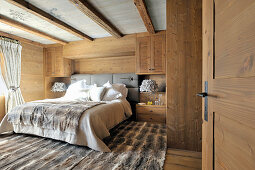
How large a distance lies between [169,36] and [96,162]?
6.87ft

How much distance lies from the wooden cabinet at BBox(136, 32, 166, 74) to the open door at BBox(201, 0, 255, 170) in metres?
2.67

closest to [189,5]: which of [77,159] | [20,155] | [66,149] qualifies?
[77,159]

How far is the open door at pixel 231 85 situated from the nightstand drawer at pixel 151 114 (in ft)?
8.67

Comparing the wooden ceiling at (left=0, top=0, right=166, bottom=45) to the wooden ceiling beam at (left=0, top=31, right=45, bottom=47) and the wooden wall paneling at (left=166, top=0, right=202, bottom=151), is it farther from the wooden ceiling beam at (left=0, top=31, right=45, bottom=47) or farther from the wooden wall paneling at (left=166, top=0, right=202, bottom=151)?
the wooden wall paneling at (left=166, top=0, right=202, bottom=151)

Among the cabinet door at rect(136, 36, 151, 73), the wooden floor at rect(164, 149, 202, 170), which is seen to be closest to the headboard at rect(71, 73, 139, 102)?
the cabinet door at rect(136, 36, 151, 73)

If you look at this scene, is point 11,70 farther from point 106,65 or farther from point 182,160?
point 182,160

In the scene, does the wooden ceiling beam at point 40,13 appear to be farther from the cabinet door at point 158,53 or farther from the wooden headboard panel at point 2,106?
the wooden headboard panel at point 2,106

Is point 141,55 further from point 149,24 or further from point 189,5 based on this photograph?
point 189,5

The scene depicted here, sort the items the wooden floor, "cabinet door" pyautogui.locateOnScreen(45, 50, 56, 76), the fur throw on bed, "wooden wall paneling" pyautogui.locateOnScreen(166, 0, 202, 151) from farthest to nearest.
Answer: "cabinet door" pyautogui.locateOnScreen(45, 50, 56, 76) < the fur throw on bed < "wooden wall paneling" pyautogui.locateOnScreen(166, 0, 202, 151) < the wooden floor

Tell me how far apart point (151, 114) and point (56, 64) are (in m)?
3.52

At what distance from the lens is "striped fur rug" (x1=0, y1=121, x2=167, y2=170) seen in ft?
5.54

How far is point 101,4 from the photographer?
7.31 ft

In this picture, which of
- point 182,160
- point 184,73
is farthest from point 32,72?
point 182,160

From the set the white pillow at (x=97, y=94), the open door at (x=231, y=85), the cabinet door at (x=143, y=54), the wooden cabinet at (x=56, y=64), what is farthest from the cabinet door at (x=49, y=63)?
the open door at (x=231, y=85)
